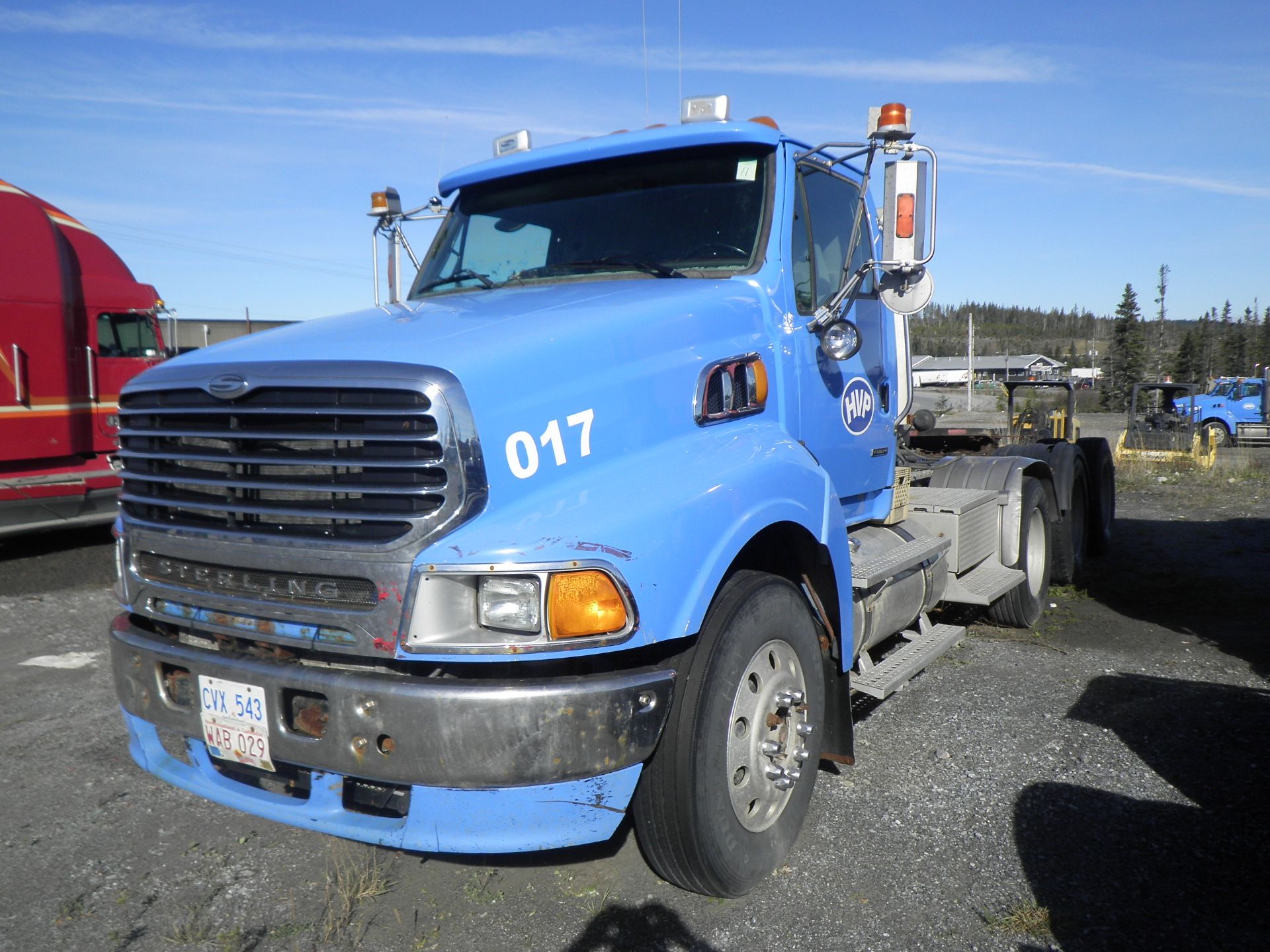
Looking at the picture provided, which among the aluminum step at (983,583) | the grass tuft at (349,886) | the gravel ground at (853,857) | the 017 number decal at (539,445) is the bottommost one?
the gravel ground at (853,857)

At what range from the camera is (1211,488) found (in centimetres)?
1573

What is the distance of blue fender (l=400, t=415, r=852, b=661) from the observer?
2.39 m

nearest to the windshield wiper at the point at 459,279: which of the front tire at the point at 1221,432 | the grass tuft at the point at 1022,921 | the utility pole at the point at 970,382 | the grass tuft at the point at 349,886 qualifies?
the grass tuft at the point at 349,886

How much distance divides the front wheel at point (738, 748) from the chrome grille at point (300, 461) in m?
0.99

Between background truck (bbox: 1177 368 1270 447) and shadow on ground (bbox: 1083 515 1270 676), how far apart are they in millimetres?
20789

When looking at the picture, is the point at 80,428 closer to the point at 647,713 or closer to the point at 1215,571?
the point at 647,713

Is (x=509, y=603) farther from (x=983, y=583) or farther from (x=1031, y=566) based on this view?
(x=1031, y=566)

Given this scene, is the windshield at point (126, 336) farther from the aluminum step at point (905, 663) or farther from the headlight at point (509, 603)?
the headlight at point (509, 603)

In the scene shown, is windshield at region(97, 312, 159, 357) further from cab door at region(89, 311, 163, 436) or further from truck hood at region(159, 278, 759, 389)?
truck hood at region(159, 278, 759, 389)

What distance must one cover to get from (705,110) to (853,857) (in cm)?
309

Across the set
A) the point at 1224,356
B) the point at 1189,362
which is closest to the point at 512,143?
the point at 1189,362

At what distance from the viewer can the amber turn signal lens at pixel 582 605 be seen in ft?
7.79

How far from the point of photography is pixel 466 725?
2.37 metres

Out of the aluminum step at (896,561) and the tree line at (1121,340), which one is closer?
the aluminum step at (896,561)
